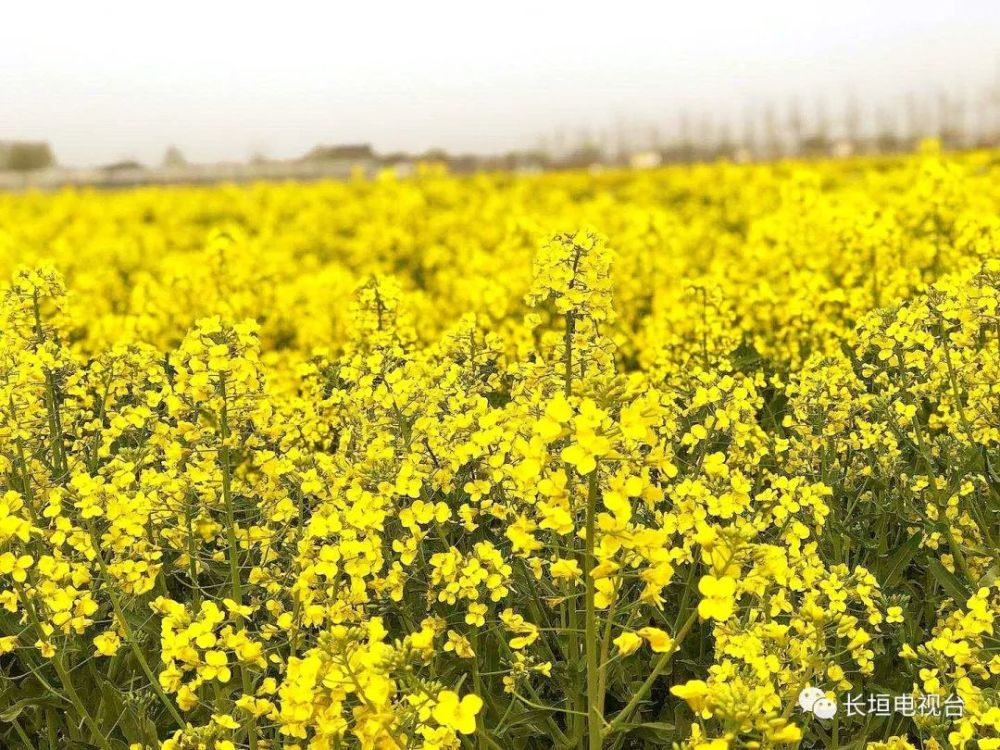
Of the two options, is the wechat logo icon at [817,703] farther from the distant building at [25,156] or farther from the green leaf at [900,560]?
the distant building at [25,156]

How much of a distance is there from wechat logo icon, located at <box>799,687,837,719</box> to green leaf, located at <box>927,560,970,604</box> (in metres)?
1.00

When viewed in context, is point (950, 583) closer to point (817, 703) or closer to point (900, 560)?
point (900, 560)

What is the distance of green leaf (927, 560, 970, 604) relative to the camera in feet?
11.1

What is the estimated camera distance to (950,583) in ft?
11.1

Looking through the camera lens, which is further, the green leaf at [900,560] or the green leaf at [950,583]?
the green leaf at [900,560]

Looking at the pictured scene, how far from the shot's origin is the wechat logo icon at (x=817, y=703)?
2553 mm

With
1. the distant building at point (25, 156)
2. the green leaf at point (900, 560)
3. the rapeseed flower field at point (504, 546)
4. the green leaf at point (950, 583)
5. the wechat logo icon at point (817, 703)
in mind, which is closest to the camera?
the rapeseed flower field at point (504, 546)

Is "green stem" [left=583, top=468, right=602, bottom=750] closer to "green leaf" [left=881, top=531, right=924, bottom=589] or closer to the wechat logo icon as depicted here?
the wechat logo icon

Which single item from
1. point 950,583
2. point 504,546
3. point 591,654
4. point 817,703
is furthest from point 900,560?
point 591,654

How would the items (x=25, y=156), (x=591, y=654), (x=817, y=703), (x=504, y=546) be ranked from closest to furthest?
(x=591, y=654) → (x=817, y=703) → (x=504, y=546) → (x=25, y=156)

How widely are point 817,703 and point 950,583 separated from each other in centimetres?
103

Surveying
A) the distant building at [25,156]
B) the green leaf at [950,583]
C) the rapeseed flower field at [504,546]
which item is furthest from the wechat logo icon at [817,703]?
the distant building at [25,156]

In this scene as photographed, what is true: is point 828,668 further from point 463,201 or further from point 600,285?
point 463,201

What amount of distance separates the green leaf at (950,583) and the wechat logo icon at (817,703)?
3.29 feet
